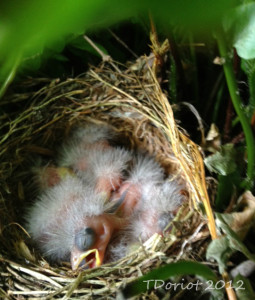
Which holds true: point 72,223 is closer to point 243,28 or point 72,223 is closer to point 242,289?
point 242,289

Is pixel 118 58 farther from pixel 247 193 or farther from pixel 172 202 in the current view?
pixel 247 193

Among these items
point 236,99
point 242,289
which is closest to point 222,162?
point 236,99

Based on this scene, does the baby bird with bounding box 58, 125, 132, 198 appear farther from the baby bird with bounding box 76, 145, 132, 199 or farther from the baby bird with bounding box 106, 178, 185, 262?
the baby bird with bounding box 106, 178, 185, 262

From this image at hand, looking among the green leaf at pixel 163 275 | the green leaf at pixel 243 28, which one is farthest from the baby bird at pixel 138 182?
the green leaf at pixel 243 28

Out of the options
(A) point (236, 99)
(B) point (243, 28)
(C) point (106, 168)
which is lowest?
(C) point (106, 168)

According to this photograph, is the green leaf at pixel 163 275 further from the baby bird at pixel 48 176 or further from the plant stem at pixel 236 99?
the baby bird at pixel 48 176
